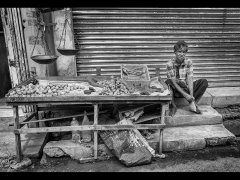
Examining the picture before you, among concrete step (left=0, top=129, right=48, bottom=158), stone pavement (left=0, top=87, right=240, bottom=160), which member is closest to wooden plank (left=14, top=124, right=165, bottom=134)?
concrete step (left=0, top=129, right=48, bottom=158)

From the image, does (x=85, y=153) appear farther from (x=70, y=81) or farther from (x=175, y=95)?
(x=175, y=95)

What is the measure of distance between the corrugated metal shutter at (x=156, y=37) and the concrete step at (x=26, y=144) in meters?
2.11

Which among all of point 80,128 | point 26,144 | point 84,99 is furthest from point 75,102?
point 26,144

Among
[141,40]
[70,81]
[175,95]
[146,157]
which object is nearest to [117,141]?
[146,157]

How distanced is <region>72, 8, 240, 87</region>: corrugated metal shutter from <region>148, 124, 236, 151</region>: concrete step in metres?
2.04

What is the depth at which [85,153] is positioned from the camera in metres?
4.61

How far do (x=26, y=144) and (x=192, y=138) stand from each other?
11.5 ft

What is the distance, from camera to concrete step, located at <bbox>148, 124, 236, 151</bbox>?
4.86 m

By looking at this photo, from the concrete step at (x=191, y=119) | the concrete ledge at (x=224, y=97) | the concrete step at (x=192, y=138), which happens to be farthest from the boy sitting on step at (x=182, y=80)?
the concrete ledge at (x=224, y=97)

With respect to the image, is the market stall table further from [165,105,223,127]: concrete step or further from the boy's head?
the boy's head

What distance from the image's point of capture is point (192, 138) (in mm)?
4938

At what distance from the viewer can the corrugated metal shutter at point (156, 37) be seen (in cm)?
603

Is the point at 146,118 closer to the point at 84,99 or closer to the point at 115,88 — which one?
the point at 115,88

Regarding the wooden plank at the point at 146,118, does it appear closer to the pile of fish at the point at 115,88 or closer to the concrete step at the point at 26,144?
the pile of fish at the point at 115,88
